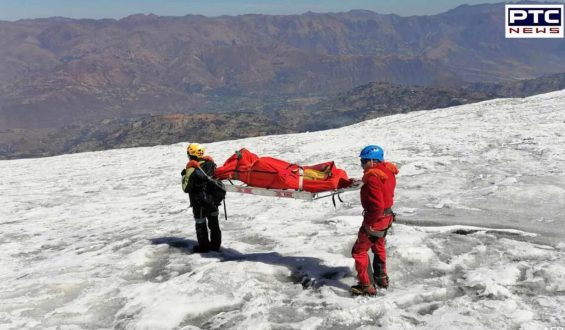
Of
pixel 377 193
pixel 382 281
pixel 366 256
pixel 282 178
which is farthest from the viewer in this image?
pixel 282 178

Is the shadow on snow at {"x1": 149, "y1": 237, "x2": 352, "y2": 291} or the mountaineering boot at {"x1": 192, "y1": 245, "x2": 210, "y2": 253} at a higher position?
the mountaineering boot at {"x1": 192, "y1": 245, "x2": 210, "y2": 253}

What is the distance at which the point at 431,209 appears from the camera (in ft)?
38.5

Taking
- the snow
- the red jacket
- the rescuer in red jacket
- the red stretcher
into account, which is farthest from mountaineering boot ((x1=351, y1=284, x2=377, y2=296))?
the red stretcher

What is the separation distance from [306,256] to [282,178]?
1742 mm

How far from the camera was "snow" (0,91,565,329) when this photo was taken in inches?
276

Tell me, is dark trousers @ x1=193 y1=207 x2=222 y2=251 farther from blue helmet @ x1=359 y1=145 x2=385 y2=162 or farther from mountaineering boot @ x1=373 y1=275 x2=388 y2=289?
blue helmet @ x1=359 y1=145 x2=385 y2=162

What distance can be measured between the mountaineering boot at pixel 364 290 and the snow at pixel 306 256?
0.56 feet

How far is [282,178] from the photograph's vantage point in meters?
9.15

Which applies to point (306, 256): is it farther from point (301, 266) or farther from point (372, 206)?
point (372, 206)

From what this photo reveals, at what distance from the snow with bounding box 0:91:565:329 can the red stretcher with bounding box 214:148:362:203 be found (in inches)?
56.1

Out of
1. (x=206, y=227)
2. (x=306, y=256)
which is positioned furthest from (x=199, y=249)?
(x=306, y=256)

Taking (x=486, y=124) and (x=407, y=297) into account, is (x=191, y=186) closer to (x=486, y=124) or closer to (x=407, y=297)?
(x=407, y=297)

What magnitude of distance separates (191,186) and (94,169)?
18.6 metres

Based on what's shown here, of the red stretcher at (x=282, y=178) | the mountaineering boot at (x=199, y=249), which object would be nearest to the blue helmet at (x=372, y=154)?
the red stretcher at (x=282, y=178)
